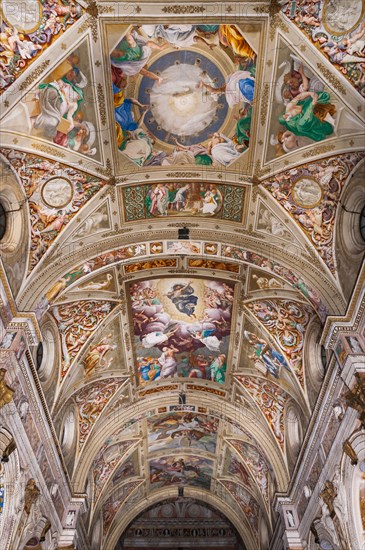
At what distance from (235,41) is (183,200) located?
4427 millimetres

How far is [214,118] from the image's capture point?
12156 millimetres

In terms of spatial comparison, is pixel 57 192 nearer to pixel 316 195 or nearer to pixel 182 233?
pixel 182 233

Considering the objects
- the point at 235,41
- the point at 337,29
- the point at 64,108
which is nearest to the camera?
the point at 337,29

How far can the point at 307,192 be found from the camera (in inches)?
498

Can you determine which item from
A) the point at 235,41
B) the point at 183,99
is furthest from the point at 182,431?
the point at 235,41

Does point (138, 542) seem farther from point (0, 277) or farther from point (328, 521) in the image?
point (0, 277)

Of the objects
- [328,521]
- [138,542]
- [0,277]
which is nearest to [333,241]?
[328,521]

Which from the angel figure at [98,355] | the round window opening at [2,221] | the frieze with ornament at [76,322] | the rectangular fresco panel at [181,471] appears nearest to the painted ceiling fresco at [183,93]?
the round window opening at [2,221]

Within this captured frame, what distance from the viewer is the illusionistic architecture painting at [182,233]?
10.6 m

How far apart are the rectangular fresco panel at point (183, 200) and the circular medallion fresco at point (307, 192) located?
1.46m

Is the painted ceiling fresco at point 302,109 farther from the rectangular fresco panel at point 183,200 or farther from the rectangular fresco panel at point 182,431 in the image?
the rectangular fresco panel at point 182,431

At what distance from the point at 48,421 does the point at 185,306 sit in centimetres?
580

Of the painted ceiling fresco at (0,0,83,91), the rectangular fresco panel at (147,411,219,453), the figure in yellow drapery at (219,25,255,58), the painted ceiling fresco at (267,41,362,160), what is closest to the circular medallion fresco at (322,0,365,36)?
the painted ceiling fresco at (267,41,362,160)

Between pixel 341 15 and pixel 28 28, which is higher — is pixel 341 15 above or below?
above
